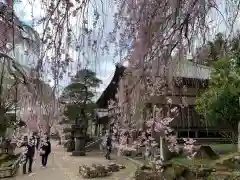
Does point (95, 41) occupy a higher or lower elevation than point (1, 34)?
lower

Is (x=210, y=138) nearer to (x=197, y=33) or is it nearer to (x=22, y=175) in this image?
(x=22, y=175)

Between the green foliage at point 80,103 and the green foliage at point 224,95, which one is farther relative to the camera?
the green foliage at point 80,103

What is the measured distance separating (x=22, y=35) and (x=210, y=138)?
15.7 m

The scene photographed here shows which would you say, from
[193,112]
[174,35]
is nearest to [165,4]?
[174,35]

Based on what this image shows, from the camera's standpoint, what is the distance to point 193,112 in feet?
65.9

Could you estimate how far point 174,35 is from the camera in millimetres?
3801

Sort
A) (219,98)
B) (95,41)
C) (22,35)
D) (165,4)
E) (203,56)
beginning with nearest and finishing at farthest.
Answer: (95,41), (165,4), (203,56), (22,35), (219,98)

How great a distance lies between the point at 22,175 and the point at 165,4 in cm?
1141

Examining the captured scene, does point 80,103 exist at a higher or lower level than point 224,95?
higher

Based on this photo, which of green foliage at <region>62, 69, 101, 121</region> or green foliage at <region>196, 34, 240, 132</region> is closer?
green foliage at <region>196, 34, 240, 132</region>

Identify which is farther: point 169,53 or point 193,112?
point 193,112

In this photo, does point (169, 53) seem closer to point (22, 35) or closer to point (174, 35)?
point (174, 35)

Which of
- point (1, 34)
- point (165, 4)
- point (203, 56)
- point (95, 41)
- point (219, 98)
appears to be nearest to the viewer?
point (95, 41)

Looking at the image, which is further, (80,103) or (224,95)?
(80,103)
